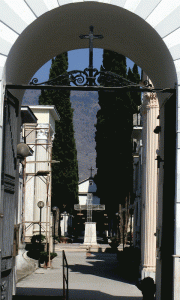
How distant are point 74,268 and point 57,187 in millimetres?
25042

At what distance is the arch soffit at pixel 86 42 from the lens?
8.02 meters

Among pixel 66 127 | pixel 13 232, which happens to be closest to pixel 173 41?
pixel 13 232

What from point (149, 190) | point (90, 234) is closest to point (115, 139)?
point (90, 234)

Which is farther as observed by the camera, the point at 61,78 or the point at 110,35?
the point at 110,35

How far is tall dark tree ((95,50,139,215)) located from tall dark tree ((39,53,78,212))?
379cm

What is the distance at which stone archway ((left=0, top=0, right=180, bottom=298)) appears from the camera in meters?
7.78

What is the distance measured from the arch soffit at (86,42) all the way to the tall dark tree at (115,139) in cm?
3279

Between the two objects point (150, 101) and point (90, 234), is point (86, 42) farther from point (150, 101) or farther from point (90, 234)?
point (90, 234)

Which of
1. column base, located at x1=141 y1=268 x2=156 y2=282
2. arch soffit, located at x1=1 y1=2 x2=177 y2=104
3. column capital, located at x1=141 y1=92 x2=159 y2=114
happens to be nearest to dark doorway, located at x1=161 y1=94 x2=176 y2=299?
arch soffit, located at x1=1 y1=2 x2=177 y2=104

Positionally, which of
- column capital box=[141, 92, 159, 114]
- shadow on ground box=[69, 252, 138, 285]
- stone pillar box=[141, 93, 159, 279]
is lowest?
shadow on ground box=[69, 252, 138, 285]

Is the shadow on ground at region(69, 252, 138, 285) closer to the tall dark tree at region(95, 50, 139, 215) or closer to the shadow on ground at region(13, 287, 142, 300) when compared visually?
the shadow on ground at region(13, 287, 142, 300)

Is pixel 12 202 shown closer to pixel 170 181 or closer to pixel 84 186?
pixel 170 181

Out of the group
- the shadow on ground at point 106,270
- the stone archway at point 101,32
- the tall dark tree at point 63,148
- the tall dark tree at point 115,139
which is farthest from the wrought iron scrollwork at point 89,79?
the tall dark tree at point 63,148

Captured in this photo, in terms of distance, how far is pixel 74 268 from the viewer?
2375cm
